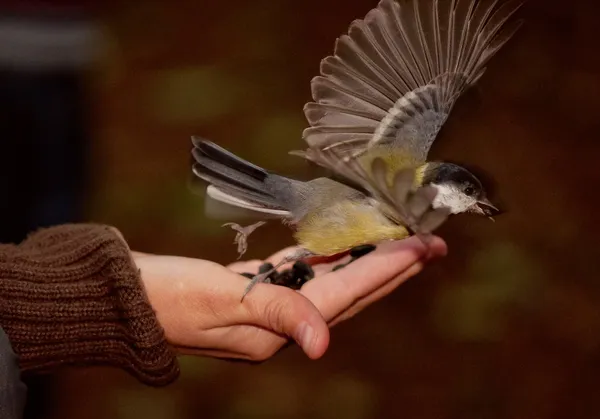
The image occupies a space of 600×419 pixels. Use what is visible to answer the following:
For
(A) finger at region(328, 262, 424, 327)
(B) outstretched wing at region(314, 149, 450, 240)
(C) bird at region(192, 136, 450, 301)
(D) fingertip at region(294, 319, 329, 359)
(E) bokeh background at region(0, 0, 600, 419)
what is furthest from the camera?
(E) bokeh background at region(0, 0, 600, 419)

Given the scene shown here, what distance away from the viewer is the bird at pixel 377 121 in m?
1.07

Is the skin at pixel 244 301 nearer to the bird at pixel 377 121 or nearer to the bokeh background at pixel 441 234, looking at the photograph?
the bird at pixel 377 121

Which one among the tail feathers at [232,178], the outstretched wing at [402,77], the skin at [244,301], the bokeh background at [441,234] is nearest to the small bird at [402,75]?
the outstretched wing at [402,77]

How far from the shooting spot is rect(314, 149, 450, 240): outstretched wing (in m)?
0.79

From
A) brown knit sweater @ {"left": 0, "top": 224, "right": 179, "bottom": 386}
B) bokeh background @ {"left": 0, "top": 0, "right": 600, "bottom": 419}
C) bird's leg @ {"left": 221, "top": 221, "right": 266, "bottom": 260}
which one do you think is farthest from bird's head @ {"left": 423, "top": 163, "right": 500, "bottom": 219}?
bokeh background @ {"left": 0, "top": 0, "right": 600, "bottom": 419}

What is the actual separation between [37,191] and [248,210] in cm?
113

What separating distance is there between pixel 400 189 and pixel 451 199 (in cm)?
28

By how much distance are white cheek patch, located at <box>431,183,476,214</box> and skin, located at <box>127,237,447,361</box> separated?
230mm

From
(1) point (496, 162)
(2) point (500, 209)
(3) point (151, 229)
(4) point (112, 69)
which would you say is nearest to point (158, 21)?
(4) point (112, 69)

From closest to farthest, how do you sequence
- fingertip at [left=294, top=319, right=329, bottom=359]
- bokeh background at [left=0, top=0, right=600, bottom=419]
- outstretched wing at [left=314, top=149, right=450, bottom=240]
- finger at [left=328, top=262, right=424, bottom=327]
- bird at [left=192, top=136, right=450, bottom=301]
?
outstretched wing at [left=314, top=149, right=450, bottom=240], fingertip at [left=294, top=319, right=329, bottom=359], bird at [left=192, top=136, right=450, bottom=301], finger at [left=328, top=262, right=424, bottom=327], bokeh background at [left=0, top=0, right=600, bottom=419]

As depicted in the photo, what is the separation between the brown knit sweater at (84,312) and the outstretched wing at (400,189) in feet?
1.39

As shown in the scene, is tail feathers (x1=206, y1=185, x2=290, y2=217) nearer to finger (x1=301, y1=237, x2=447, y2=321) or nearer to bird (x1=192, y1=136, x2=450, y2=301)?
bird (x1=192, y1=136, x2=450, y2=301)

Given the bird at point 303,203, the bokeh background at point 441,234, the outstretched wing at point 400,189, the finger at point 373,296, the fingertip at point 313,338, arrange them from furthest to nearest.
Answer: the bokeh background at point 441,234, the finger at point 373,296, the bird at point 303,203, the fingertip at point 313,338, the outstretched wing at point 400,189

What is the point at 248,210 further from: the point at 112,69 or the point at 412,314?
the point at 112,69
